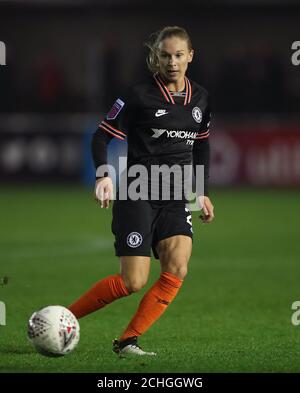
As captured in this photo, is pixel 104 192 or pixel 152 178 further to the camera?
pixel 152 178

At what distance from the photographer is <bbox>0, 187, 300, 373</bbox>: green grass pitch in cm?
654

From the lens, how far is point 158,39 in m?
6.62

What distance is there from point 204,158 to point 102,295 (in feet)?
3.57

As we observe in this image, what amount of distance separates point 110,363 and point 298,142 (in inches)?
521

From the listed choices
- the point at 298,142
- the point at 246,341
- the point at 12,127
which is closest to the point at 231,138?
the point at 298,142

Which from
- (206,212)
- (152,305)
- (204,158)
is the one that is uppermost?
(204,158)

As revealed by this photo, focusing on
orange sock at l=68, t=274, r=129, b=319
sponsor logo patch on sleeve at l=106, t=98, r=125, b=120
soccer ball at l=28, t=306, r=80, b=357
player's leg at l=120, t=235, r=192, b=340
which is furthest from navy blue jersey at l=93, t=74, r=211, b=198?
soccer ball at l=28, t=306, r=80, b=357

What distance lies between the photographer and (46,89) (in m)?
21.6

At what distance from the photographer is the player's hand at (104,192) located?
638 centimetres

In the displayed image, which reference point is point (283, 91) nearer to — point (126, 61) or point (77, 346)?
point (126, 61)

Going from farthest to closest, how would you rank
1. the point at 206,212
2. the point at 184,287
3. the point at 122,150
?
the point at 122,150
the point at 184,287
the point at 206,212

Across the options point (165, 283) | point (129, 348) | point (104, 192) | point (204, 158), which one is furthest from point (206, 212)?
point (129, 348)

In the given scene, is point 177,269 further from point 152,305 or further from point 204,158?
point 204,158

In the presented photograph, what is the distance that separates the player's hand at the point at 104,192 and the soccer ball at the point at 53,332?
0.69 meters
